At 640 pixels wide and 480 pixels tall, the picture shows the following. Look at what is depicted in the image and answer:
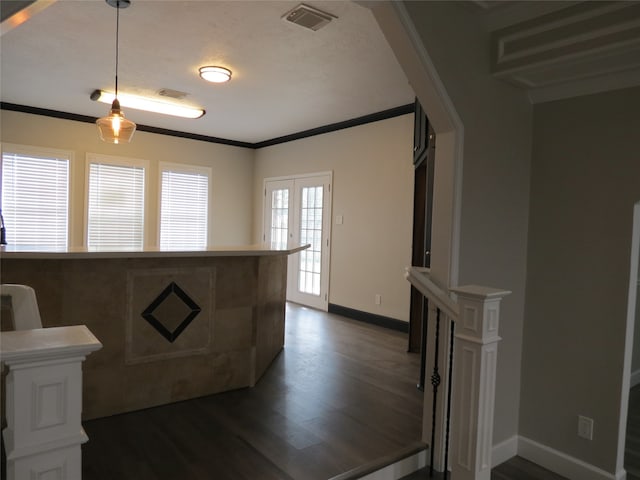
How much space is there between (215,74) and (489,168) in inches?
107

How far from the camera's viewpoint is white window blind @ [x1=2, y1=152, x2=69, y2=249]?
5.63 metres

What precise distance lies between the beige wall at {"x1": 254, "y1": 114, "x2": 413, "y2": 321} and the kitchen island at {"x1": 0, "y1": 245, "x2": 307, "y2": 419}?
7.28 feet

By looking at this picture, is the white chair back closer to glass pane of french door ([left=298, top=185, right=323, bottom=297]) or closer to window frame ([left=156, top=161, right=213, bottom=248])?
glass pane of french door ([left=298, top=185, right=323, bottom=297])

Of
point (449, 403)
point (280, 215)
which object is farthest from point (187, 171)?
point (449, 403)

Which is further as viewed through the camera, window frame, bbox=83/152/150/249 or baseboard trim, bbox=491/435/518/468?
window frame, bbox=83/152/150/249

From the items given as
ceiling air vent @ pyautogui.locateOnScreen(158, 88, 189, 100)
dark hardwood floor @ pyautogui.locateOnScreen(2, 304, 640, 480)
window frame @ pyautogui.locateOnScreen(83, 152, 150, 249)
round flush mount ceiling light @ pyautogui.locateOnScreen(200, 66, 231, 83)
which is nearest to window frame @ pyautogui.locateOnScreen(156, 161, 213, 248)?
window frame @ pyautogui.locateOnScreen(83, 152, 150, 249)

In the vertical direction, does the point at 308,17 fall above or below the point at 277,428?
above

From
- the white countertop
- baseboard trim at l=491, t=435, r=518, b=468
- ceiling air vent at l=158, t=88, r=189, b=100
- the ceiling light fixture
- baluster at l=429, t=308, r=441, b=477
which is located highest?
ceiling air vent at l=158, t=88, r=189, b=100

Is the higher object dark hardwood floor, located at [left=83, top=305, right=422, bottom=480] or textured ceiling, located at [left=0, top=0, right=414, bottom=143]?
textured ceiling, located at [left=0, top=0, right=414, bottom=143]

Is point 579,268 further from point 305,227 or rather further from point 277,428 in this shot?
point 305,227

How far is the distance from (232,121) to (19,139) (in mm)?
2685

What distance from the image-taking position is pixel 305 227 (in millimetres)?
6695

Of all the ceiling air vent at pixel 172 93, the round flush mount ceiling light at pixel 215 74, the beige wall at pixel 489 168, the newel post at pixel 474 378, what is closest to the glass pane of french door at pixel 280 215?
→ the ceiling air vent at pixel 172 93

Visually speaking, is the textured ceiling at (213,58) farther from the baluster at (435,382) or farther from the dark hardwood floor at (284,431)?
the dark hardwood floor at (284,431)
